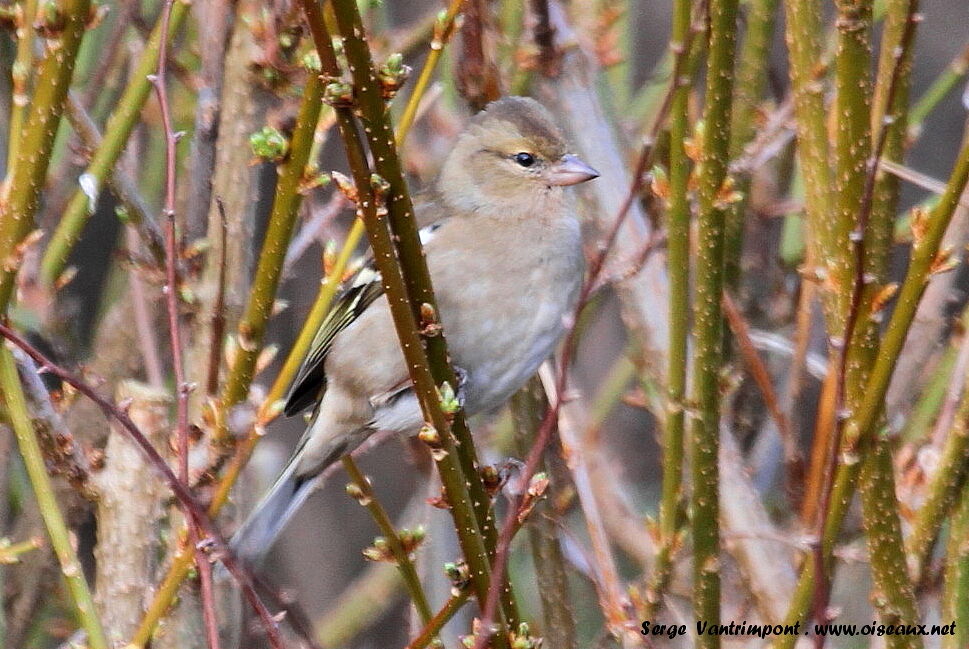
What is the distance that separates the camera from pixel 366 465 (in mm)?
6805

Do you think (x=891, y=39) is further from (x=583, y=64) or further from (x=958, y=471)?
(x=583, y=64)

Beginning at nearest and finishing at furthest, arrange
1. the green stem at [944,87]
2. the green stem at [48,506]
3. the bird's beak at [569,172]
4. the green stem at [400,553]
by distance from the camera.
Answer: the green stem at [48,506]
the green stem at [400,553]
the bird's beak at [569,172]
the green stem at [944,87]

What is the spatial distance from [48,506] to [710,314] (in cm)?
120

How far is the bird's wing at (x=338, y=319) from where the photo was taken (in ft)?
10.9

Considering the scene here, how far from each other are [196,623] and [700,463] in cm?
114

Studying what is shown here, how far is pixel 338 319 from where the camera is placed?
11.0 feet

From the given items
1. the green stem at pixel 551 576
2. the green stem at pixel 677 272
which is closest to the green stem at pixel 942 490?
the green stem at pixel 677 272

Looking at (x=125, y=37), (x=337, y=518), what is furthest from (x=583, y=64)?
(x=337, y=518)

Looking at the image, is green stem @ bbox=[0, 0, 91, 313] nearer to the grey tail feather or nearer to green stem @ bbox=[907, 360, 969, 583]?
the grey tail feather

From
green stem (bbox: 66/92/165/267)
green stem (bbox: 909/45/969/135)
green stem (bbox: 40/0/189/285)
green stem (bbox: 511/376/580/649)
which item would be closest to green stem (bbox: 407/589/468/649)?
green stem (bbox: 511/376/580/649)

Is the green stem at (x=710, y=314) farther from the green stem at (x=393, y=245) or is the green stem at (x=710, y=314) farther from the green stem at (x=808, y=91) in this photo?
the green stem at (x=393, y=245)

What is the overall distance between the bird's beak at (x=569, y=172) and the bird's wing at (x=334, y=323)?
20.6 inches

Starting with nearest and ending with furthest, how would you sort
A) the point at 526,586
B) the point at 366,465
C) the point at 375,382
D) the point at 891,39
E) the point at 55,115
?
1. the point at 55,115
2. the point at 891,39
3. the point at 375,382
4. the point at 526,586
5. the point at 366,465

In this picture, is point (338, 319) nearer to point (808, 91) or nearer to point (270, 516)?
point (270, 516)
